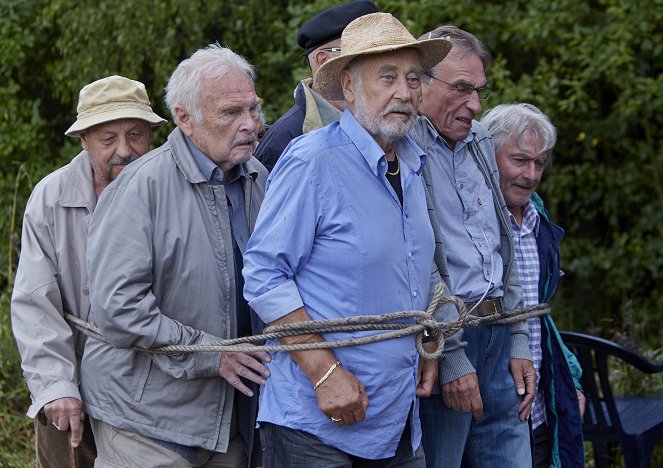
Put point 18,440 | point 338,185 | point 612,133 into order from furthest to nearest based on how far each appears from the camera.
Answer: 1. point 612,133
2. point 18,440
3. point 338,185

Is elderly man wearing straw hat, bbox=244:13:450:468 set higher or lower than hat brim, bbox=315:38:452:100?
lower

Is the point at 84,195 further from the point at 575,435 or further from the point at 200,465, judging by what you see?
the point at 575,435

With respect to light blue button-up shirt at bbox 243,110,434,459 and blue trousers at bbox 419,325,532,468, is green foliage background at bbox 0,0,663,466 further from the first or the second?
light blue button-up shirt at bbox 243,110,434,459

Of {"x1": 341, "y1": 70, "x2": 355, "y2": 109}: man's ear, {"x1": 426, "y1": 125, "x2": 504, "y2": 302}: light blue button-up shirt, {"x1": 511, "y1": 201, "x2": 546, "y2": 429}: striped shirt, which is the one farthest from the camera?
{"x1": 511, "y1": 201, "x2": 546, "y2": 429}: striped shirt

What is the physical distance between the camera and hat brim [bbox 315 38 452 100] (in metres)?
3.29

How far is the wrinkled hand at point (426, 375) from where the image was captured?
11.4ft

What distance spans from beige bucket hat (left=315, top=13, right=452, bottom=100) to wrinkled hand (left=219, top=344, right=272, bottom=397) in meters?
0.85

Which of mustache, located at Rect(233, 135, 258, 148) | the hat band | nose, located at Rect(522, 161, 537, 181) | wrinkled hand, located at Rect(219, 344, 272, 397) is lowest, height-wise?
wrinkled hand, located at Rect(219, 344, 272, 397)

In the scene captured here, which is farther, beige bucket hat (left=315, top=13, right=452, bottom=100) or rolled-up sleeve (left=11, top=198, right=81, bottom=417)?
rolled-up sleeve (left=11, top=198, right=81, bottom=417)

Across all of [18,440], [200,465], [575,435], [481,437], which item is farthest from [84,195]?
[18,440]

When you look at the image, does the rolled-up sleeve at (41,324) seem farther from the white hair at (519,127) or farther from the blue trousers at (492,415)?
the white hair at (519,127)

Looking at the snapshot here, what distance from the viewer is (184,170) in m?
3.48

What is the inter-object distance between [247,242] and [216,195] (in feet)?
0.58

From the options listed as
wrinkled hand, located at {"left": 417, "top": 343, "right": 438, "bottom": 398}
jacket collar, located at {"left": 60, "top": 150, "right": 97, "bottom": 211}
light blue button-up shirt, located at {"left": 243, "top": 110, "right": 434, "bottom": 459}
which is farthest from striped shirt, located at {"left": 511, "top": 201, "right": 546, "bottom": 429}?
jacket collar, located at {"left": 60, "top": 150, "right": 97, "bottom": 211}
